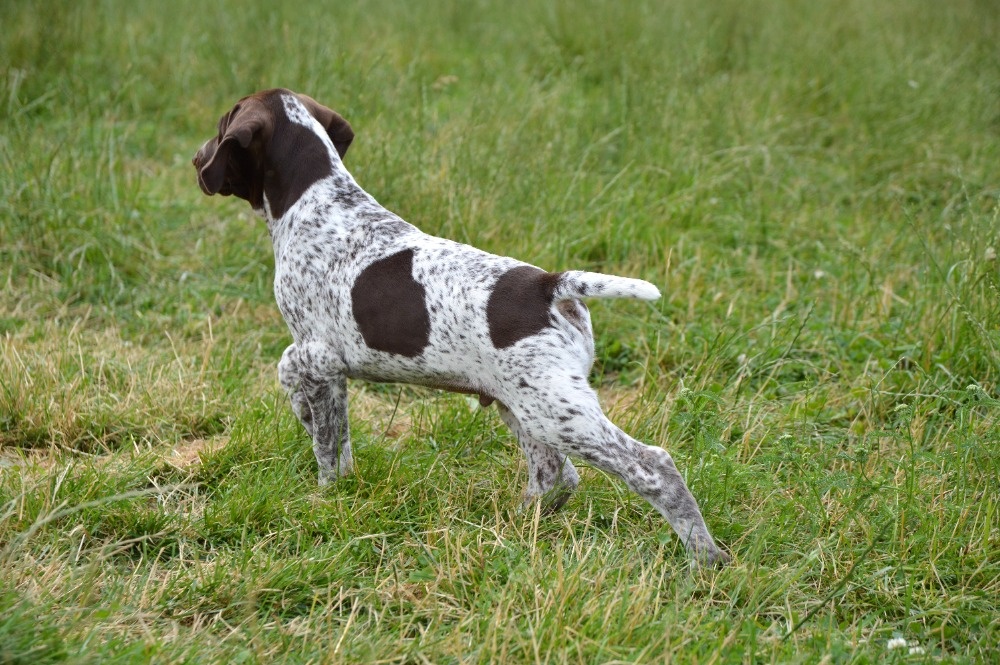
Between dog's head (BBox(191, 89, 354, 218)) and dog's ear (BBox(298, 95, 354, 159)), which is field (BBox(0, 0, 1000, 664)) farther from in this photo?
dog's ear (BBox(298, 95, 354, 159))

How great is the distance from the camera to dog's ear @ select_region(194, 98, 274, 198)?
3500mm

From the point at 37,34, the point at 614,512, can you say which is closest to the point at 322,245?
the point at 614,512

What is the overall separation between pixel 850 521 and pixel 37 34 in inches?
245

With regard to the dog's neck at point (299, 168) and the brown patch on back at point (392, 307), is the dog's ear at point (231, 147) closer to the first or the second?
the dog's neck at point (299, 168)

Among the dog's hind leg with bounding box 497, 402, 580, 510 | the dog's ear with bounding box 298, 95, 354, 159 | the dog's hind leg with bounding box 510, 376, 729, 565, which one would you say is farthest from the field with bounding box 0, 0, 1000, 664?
the dog's ear with bounding box 298, 95, 354, 159

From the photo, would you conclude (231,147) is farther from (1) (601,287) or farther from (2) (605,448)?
(2) (605,448)

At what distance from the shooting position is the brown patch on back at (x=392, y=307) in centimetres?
330

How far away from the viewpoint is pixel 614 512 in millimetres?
3520

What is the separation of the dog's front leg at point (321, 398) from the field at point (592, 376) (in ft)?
0.38

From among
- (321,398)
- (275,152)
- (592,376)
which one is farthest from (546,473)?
(275,152)

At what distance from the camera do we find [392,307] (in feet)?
11.0

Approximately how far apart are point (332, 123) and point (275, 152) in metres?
0.34

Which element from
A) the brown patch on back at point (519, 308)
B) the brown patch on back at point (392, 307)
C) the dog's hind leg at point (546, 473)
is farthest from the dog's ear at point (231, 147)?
the dog's hind leg at point (546, 473)

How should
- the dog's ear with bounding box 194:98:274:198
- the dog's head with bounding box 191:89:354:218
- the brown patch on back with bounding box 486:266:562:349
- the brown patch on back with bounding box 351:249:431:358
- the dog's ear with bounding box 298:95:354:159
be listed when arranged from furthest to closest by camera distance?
the dog's ear with bounding box 298:95:354:159
the dog's head with bounding box 191:89:354:218
the dog's ear with bounding box 194:98:274:198
the brown patch on back with bounding box 351:249:431:358
the brown patch on back with bounding box 486:266:562:349
